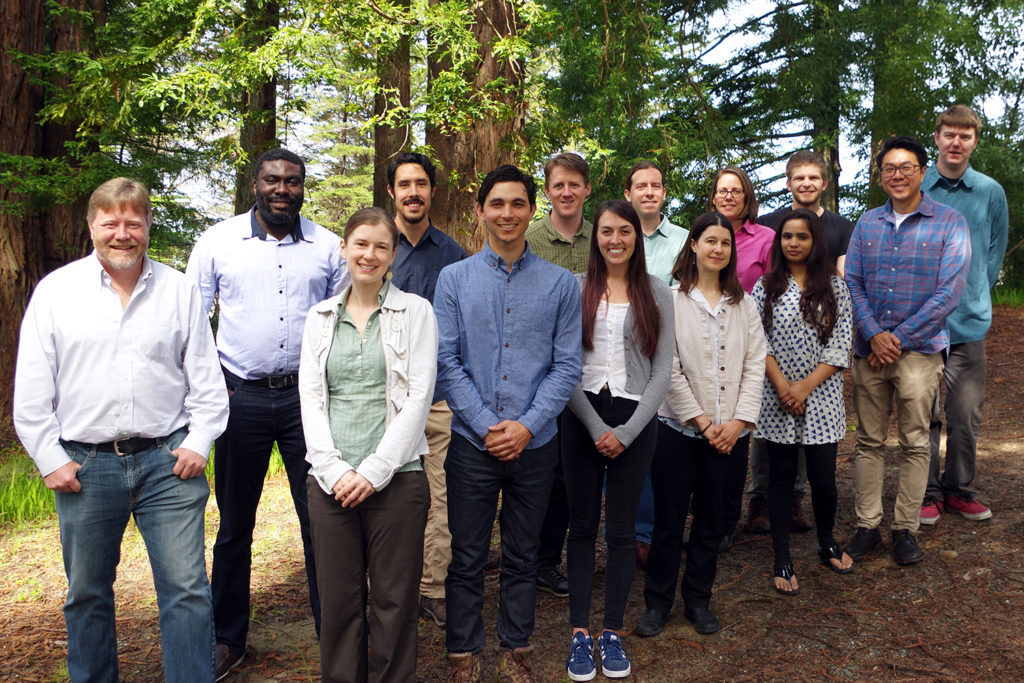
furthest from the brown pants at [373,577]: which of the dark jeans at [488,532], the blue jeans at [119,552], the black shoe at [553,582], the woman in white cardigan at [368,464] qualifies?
the black shoe at [553,582]

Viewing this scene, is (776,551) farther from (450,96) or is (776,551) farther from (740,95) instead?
(740,95)

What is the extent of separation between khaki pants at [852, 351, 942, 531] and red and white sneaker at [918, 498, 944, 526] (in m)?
0.26

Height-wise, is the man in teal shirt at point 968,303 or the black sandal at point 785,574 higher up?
the man in teal shirt at point 968,303

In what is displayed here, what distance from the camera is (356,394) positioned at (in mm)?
3135

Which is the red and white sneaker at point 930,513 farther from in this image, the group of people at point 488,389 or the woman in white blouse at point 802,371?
the woman in white blouse at point 802,371

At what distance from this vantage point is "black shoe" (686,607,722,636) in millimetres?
3910

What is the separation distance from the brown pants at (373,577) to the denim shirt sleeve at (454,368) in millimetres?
401

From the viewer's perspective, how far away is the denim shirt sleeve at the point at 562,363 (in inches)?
133

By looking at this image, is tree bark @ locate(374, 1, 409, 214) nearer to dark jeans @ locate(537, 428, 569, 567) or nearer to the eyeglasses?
dark jeans @ locate(537, 428, 569, 567)

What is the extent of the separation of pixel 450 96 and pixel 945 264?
416cm

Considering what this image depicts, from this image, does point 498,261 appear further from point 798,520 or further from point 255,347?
point 798,520

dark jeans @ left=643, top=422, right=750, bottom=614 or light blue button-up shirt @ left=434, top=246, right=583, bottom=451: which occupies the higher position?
light blue button-up shirt @ left=434, top=246, right=583, bottom=451

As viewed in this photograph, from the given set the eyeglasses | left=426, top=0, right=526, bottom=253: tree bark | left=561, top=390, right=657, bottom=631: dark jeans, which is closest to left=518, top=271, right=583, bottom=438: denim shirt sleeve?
left=561, top=390, right=657, bottom=631: dark jeans

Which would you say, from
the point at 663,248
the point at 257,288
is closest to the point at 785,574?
the point at 663,248
